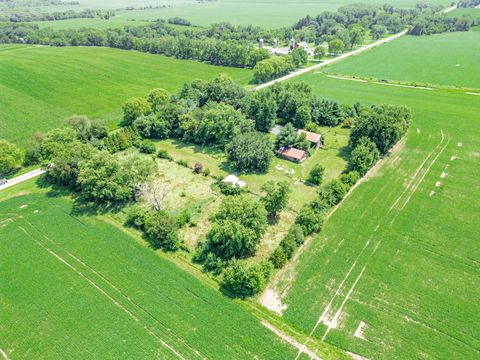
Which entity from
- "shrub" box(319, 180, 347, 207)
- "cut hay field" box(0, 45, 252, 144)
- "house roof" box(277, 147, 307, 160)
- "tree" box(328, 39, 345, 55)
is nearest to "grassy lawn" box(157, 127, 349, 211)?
"house roof" box(277, 147, 307, 160)

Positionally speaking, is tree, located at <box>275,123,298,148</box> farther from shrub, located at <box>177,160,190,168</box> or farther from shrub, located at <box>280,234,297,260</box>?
shrub, located at <box>280,234,297,260</box>

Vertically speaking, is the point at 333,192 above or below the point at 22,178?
above

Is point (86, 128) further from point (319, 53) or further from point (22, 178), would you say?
point (319, 53)

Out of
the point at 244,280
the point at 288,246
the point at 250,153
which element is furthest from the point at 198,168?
the point at 244,280

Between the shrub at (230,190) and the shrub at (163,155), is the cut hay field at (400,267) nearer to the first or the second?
the shrub at (230,190)

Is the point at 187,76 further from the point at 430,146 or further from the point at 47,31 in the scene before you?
the point at 47,31

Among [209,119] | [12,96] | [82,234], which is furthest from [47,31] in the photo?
[82,234]

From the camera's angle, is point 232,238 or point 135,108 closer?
point 232,238
